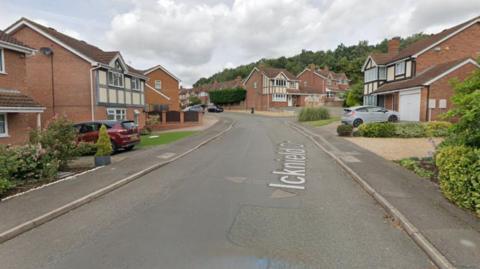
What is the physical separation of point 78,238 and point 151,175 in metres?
4.55

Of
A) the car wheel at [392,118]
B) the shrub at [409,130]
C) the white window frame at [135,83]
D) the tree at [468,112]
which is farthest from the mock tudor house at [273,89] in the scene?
the tree at [468,112]

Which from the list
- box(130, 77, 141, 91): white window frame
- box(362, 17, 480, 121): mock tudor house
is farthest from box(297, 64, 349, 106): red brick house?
box(130, 77, 141, 91): white window frame

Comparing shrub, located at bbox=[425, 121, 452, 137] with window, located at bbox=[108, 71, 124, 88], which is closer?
shrub, located at bbox=[425, 121, 452, 137]

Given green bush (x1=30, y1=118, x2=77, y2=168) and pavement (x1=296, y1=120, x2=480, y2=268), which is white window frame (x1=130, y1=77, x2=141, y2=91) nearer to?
green bush (x1=30, y1=118, x2=77, y2=168)

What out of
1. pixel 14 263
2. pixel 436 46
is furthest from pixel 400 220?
pixel 436 46

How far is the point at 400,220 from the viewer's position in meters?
5.11

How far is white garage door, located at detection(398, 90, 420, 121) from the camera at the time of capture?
23.9m

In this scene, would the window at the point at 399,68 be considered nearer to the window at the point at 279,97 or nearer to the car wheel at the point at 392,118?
the car wheel at the point at 392,118

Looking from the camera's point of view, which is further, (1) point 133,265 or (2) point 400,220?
(2) point 400,220

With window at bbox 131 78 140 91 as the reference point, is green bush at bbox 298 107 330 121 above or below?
below

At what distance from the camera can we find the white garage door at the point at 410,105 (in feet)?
78.4

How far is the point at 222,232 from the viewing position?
4750 millimetres

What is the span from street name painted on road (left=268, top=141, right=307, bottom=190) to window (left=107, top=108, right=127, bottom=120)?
47.9 ft

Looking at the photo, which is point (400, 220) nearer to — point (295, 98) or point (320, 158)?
point (320, 158)
